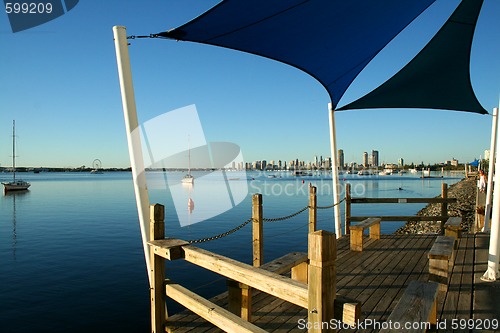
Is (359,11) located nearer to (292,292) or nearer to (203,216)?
(292,292)

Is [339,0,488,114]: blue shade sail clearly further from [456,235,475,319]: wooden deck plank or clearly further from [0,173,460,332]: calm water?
[0,173,460,332]: calm water

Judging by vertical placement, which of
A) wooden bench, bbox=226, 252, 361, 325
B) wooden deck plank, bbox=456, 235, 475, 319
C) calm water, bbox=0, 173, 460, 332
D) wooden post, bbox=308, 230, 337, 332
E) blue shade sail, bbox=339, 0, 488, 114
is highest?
blue shade sail, bbox=339, 0, 488, 114

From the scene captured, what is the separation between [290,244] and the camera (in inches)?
587

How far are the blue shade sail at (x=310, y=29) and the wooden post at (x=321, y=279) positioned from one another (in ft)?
9.95

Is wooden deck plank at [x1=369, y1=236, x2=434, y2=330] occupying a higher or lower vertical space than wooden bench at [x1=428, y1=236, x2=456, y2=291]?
lower

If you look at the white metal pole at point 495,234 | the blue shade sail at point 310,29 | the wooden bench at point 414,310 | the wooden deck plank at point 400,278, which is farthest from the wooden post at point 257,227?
the white metal pole at point 495,234

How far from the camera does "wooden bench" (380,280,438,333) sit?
204cm

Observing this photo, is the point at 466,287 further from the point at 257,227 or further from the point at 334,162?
the point at 334,162

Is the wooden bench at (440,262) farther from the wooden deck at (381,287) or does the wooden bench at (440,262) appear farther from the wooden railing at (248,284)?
the wooden railing at (248,284)

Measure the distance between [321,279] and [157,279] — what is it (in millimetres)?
2374

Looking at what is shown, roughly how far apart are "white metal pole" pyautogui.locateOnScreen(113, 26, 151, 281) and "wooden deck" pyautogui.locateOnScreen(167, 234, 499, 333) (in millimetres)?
1346

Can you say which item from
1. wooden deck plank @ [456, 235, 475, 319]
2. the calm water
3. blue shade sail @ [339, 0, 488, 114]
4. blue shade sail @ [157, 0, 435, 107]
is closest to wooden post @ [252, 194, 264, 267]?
the calm water

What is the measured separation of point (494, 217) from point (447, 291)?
1.23 m

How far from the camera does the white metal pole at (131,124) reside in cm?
378
